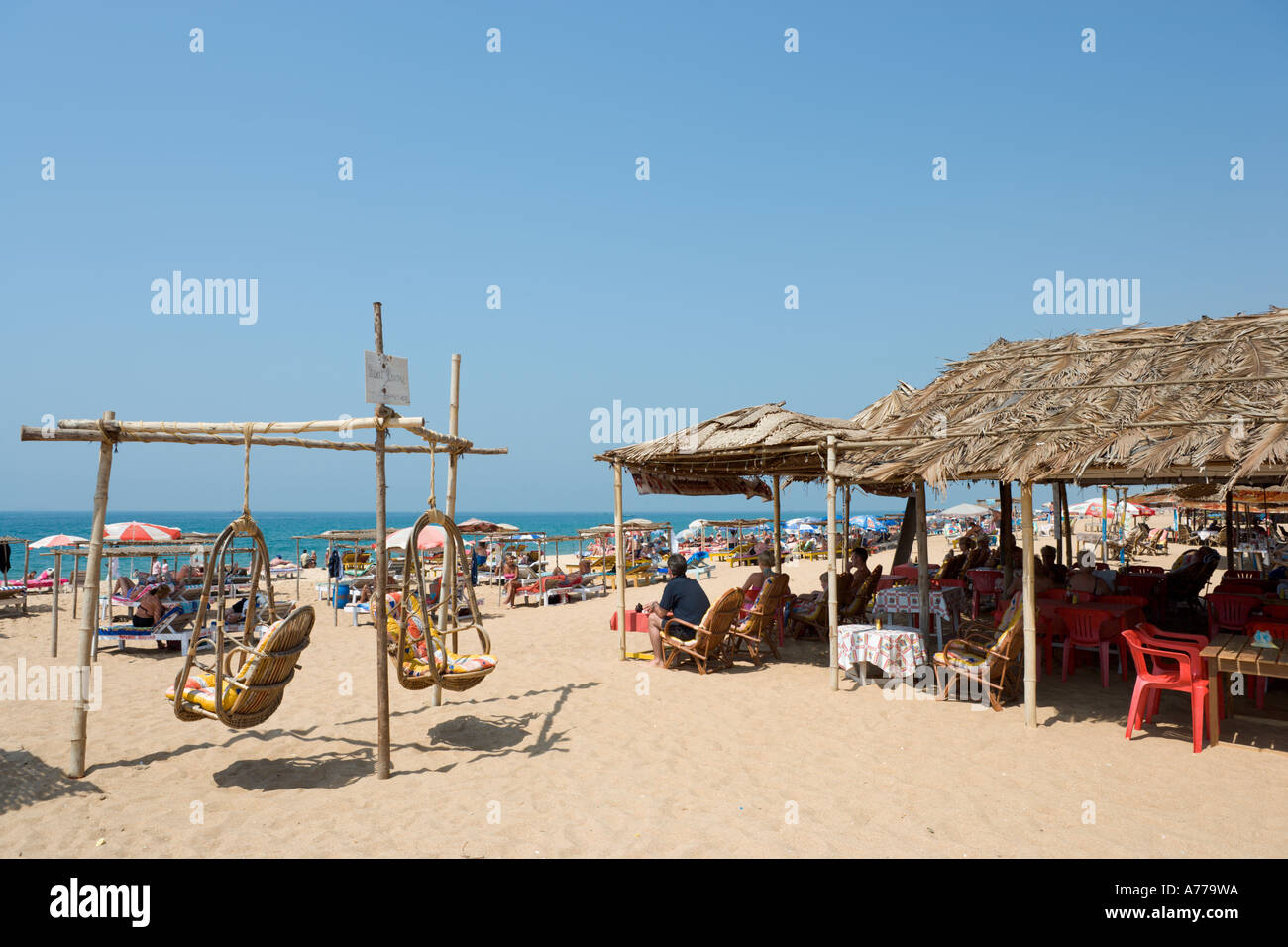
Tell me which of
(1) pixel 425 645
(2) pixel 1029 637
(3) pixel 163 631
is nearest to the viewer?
(1) pixel 425 645

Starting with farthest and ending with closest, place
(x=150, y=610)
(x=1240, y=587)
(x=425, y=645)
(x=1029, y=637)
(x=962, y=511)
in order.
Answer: (x=962, y=511) → (x=150, y=610) → (x=1240, y=587) → (x=1029, y=637) → (x=425, y=645)

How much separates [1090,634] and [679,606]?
4.20 meters

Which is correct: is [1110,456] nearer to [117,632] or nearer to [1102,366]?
[1102,366]

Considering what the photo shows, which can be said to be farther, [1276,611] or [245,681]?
[1276,611]

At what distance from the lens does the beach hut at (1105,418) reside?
17.7ft

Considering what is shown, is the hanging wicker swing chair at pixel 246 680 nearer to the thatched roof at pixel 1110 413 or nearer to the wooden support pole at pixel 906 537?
the thatched roof at pixel 1110 413

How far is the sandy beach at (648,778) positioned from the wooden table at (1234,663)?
0.83 feet

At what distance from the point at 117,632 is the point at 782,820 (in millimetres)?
10623

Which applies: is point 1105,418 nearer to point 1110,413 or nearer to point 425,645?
point 1110,413

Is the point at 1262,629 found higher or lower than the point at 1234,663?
higher

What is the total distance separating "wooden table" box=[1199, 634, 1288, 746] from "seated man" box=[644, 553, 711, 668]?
4.62 metres

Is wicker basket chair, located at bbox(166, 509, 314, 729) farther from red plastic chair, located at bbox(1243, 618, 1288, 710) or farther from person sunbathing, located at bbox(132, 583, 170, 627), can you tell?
red plastic chair, located at bbox(1243, 618, 1288, 710)

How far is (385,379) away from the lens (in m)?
4.99

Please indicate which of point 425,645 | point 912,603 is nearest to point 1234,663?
point 912,603
